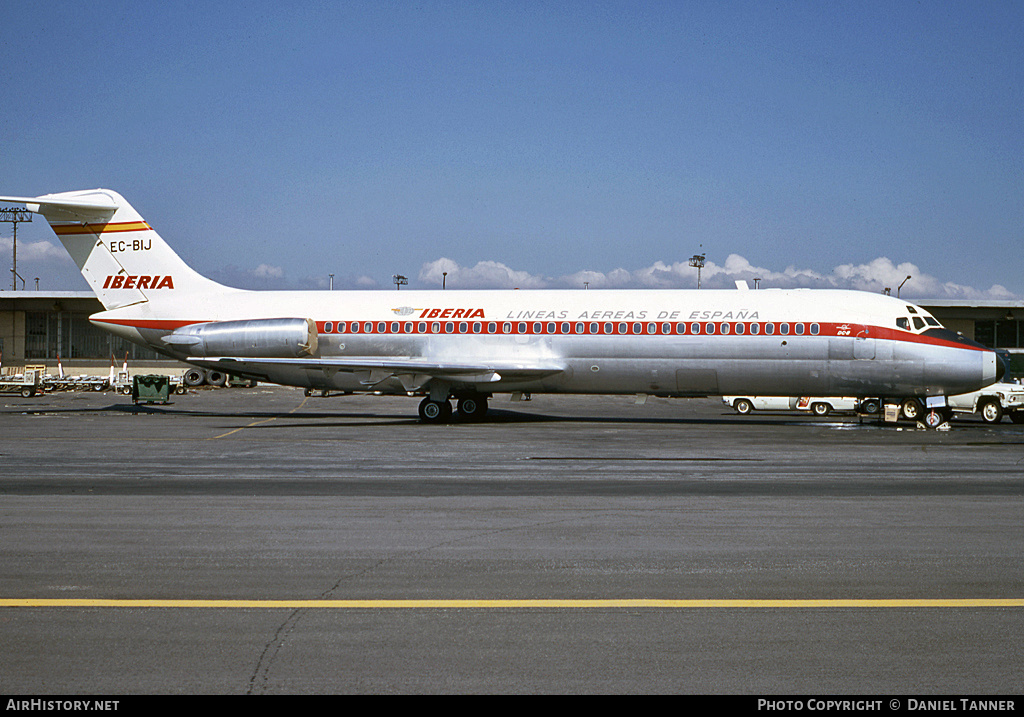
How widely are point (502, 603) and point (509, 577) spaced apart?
0.79m

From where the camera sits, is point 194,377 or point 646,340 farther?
point 194,377

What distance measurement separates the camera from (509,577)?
7051 mm

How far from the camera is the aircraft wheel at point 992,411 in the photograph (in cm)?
2940

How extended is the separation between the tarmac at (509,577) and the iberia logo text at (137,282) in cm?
1537

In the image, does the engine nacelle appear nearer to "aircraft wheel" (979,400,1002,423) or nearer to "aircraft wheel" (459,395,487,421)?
"aircraft wheel" (459,395,487,421)

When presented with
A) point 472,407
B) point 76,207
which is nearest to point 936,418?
point 472,407

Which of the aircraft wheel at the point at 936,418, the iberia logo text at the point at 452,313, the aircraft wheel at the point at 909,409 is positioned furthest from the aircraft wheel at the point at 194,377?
the aircraft wheel at the point at 936,418

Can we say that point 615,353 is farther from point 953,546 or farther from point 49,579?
point 49,579

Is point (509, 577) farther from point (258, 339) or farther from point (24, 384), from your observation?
point (24, 384)

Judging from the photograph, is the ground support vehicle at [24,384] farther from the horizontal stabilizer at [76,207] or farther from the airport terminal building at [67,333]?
the horizontal stabilizer at [76,207]

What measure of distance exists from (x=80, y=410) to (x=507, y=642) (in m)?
31.2

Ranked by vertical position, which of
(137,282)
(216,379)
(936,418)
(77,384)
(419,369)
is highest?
(137,282)

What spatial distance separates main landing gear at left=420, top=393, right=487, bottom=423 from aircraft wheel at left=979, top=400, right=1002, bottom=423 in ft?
56.0

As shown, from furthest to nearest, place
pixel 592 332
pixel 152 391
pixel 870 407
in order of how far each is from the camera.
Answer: pixel 152 391
pixel 870 407
pixel 592 332
